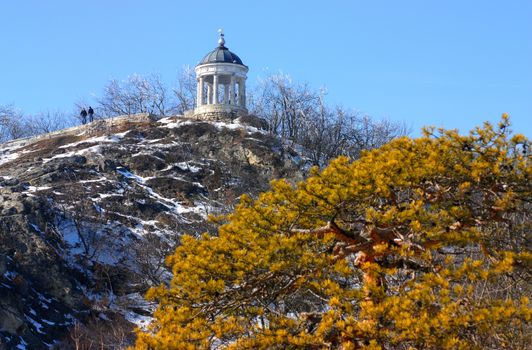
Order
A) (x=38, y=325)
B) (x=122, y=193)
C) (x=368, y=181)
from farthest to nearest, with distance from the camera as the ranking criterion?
1. (x=122, y=193)
2. (x=38, y=325)
3. (x=368, y=181)

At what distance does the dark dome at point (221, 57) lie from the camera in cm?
5089

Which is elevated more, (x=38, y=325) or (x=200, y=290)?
(x=200, y=290)

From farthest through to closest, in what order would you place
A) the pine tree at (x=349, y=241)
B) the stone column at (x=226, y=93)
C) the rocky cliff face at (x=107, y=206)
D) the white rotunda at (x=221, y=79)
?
the stone column at (x=226, y=93) < the white rotunda at (x=221, y=79) < the rocky cliff face at (x=107, y=206) < the pine tree at (x=349, y=241)

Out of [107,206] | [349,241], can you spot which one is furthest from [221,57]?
[349,241]

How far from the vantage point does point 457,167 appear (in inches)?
401

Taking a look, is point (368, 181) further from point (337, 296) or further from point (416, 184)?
point (337, 296)

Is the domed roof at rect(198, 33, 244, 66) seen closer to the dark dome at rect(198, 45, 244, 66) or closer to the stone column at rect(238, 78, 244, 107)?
the dark dome at rect(198, 45, 244, 66)

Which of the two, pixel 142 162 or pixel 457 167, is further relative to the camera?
pixel 142 162

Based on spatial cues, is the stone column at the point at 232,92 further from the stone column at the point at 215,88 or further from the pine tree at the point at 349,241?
the pine tree at the point at 349,241

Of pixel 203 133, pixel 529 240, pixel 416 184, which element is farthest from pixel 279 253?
pixel 203 133

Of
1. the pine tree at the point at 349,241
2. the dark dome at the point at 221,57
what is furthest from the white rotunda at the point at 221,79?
the pine tree at the point at 349,241

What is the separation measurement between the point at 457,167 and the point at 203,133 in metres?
39.3

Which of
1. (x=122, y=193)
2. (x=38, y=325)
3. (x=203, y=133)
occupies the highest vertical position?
(x=203, y=133)

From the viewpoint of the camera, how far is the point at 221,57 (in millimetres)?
51062
